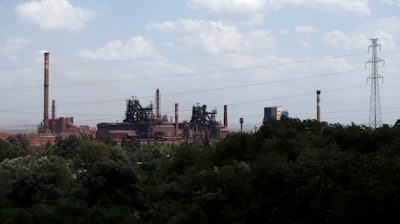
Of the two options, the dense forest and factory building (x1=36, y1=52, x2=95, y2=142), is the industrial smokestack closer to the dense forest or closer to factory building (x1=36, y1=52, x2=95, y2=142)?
factory building (x1=36, y1=52, x2=95, y2=142)

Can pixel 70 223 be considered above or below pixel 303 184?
below

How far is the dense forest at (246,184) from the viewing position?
1591 cm

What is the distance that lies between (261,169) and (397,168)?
5305 mm

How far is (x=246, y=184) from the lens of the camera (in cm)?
2055

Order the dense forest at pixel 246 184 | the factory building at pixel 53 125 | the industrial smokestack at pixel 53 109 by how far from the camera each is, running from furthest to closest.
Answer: the industrial smokestack at pixel 53 109
the factory building at pixel 53 125
the dense forest at pixel 246 184

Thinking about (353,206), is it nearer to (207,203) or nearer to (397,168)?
(397,168)

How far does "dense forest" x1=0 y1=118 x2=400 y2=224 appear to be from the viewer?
52.2ft

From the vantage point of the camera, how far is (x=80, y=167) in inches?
1882

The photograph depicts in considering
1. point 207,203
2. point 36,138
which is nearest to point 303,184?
point 207,203

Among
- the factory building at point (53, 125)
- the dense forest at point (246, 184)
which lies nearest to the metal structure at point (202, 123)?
the factory building at point (53, 125)

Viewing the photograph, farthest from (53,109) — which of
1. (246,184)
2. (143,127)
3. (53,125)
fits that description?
(246,184)

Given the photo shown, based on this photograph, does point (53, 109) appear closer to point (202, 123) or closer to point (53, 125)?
point (53, 125)

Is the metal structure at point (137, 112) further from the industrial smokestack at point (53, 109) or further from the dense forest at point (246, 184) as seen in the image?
the dense forest at point (246, 184)

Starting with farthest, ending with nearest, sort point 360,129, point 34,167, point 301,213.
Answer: point 34,167 < point 360,129 < point 301,213
